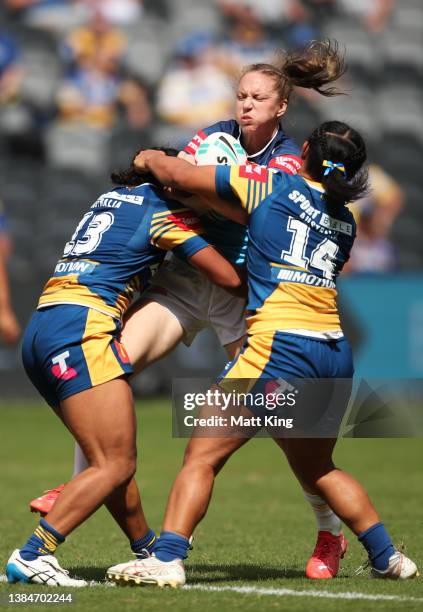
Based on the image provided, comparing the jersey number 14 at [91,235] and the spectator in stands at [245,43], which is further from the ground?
the spectator in stands at [245,43]

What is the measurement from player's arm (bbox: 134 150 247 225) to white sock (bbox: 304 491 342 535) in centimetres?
142

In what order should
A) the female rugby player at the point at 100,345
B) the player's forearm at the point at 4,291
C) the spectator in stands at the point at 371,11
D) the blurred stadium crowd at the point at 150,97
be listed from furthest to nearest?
the spectator in stands at the point at 371,11, the blurred stadium crowd at the point at 150,97, the player's forearm at the point at 4,291, the female rugby player at the point at 100,345

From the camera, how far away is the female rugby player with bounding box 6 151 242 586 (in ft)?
14.9

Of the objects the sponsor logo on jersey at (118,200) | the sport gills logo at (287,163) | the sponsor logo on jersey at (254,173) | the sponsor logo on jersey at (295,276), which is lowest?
the sponsor logo on jersey at (295,276)

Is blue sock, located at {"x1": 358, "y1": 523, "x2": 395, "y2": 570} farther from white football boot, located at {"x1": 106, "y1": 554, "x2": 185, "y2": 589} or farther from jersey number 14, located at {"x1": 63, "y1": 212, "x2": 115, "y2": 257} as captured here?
jersey number 14, located at {"x1": 63, "y1": 212, "x2": 115, "y2": 257}

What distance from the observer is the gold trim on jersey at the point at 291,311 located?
4562 millimetres

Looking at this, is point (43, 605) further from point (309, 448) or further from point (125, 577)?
point (309, 448)

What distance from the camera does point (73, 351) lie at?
4621 mm

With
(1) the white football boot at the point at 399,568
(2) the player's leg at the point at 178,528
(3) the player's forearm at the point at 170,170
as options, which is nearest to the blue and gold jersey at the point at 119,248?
(3) the player's forearm at the point at 170,170

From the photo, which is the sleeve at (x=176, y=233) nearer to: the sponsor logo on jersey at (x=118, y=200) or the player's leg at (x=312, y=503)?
the sponsor logo on jersey at (x=118, y=200)

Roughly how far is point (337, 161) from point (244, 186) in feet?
1.39

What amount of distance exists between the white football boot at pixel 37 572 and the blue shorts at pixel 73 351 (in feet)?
2.27

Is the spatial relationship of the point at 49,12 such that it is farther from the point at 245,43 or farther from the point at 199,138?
the point at 199,138

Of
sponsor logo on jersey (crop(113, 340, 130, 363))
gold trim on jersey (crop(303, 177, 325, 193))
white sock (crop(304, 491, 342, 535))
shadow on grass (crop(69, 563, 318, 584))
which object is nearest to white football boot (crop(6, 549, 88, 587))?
shadow on grass (crop(69, 563, 318, 584))
